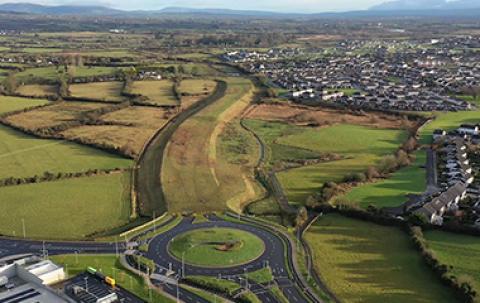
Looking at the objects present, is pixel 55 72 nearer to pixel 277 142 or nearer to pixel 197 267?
pixel 277 142

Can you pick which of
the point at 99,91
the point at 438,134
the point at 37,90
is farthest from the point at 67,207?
the point at 37,90

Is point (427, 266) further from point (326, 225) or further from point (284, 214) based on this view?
point (284, 214)

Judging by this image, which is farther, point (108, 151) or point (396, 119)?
point (396, 119)

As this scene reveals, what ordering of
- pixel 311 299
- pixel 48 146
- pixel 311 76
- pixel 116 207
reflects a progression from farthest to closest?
pixel 311 76
pixel 48 146
pixel 116 207
pixel 311 299

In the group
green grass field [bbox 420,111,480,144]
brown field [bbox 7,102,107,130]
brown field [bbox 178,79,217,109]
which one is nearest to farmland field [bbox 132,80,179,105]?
brown field [bbox 178,79,217,109]

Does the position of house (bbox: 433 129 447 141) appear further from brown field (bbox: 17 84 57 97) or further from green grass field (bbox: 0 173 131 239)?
brown field (bbox: 17 84 57 97)

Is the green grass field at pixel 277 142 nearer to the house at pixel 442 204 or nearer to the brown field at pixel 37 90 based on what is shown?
the house at pixel 442 204

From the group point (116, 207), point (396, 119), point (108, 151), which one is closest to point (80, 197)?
point (116, 207)
